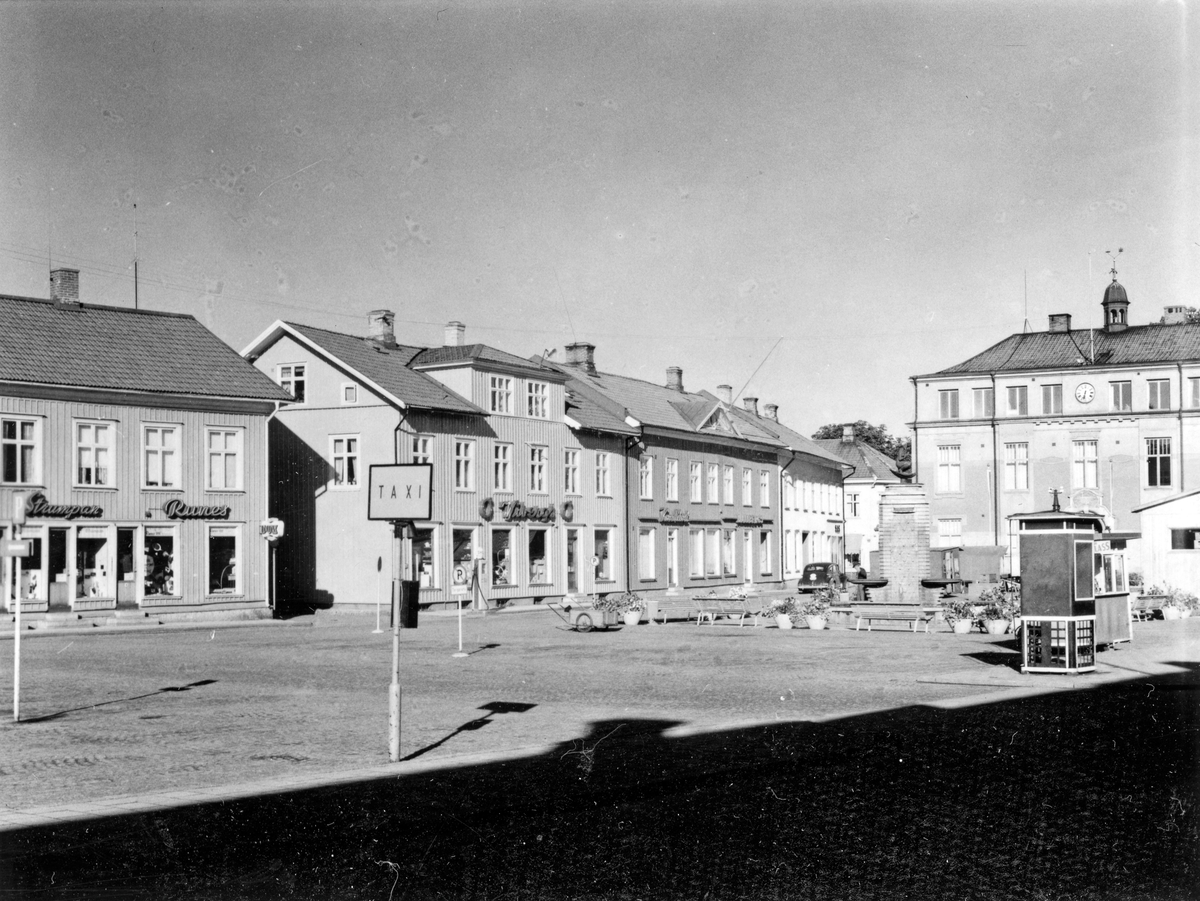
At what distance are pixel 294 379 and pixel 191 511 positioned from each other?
7140 mm

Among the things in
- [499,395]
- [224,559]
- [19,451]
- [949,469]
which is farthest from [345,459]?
[949,469]

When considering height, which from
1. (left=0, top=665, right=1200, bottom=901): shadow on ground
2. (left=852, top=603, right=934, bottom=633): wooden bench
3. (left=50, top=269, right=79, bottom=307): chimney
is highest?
(left=50, top=269, right=79, bottom=307): chimney

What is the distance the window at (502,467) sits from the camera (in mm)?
44375

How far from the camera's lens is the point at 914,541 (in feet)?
121

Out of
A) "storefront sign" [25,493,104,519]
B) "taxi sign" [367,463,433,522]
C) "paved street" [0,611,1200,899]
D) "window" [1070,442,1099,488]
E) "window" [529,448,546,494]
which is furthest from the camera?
"window" [1070,442,1099,488]

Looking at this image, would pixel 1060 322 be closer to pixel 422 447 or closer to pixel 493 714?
pixel 422 447

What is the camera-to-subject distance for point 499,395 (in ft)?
148

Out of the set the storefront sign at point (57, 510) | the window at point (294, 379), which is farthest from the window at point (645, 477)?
the storefront sign at point (57, 510)

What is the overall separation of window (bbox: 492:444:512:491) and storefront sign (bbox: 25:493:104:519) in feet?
44.9

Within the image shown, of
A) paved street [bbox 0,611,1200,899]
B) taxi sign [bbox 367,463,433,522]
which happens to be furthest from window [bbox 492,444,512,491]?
taxi sign [bbox 367,463,433,522]

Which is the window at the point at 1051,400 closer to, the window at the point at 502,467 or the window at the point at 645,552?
the window at the point at 645,552

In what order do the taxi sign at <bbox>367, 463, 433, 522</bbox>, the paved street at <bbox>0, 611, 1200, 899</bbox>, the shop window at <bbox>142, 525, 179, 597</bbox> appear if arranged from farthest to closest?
1. the shop window at <bbox>142, 525, 179, 597</bbox>
2. the taxi sign at <bbox>367, 463, 433, 522</bbox>
3. the paved street at <bbox>0, 611, 1200, 899</bbox>

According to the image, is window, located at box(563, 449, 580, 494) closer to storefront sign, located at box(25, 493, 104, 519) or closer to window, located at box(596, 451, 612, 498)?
window, located at box(596, 451, 612, 498)

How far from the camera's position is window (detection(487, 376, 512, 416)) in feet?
146
